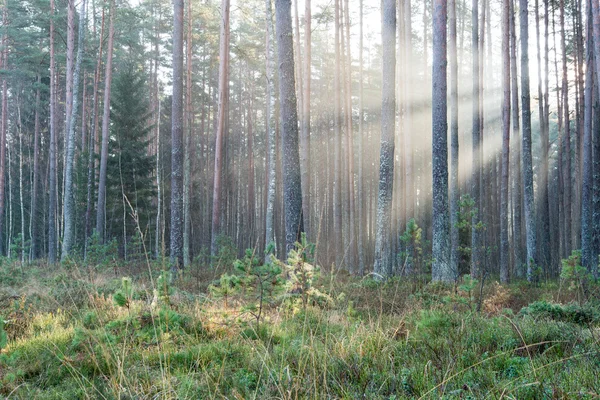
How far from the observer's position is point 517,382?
2500 mm

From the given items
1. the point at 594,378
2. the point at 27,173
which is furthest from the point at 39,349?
the point at 27,173

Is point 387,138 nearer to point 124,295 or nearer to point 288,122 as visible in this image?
point 288,122

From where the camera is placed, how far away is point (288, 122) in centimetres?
810

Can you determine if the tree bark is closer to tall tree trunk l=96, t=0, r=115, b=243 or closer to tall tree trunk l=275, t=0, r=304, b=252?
tall tree trunk l=275, t=0, r=304, b=252

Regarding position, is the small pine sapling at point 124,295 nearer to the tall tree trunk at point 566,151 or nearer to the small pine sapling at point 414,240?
the small pine sapling at point 414,240

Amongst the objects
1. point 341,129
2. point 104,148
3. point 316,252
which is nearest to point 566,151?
point 341,129

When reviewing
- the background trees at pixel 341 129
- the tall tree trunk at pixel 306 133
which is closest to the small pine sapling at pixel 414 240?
the background trees at pixel 341 129

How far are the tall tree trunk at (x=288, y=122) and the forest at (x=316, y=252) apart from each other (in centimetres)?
4

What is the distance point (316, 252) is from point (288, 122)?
13.4 ft

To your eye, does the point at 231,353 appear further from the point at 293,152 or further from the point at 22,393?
the point at 293,152

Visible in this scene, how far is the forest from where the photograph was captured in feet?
10.3

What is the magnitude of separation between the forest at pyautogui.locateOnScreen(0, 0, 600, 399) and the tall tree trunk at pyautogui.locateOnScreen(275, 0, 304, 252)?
0.04 metres

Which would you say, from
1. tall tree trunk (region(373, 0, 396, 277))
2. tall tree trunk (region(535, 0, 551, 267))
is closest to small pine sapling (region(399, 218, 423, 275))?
tall tree trunk (region(373, 0, 396, 277))

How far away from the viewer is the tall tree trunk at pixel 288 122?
801 centimetres
